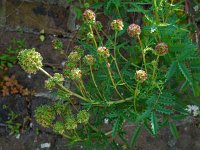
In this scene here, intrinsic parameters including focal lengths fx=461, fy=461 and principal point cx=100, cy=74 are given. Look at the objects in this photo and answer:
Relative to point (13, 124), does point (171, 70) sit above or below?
above

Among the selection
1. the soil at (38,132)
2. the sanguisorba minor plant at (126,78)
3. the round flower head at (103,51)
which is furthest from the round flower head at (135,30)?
the soil at (38,132)

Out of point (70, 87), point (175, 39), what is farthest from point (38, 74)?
point (175, 39)

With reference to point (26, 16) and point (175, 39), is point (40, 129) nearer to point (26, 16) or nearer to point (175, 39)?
point (26, 16)

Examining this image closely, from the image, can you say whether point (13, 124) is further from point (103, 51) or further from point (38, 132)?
point (103, 51)

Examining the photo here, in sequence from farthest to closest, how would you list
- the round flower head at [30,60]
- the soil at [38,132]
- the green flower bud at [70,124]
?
the soil at [38,132], the green flower bud at [70,124], the round flower head at [30,60]

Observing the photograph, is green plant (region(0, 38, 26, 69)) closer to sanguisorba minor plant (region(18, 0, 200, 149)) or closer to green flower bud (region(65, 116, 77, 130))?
sanguisorba minor plant (region(18, 0, 200, 149))

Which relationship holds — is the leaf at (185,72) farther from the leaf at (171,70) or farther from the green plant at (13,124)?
the green plant at (13,124)

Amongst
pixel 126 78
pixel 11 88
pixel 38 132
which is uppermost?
pixel 126 78

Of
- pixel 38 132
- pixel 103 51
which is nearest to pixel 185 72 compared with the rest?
pixel 103 51
